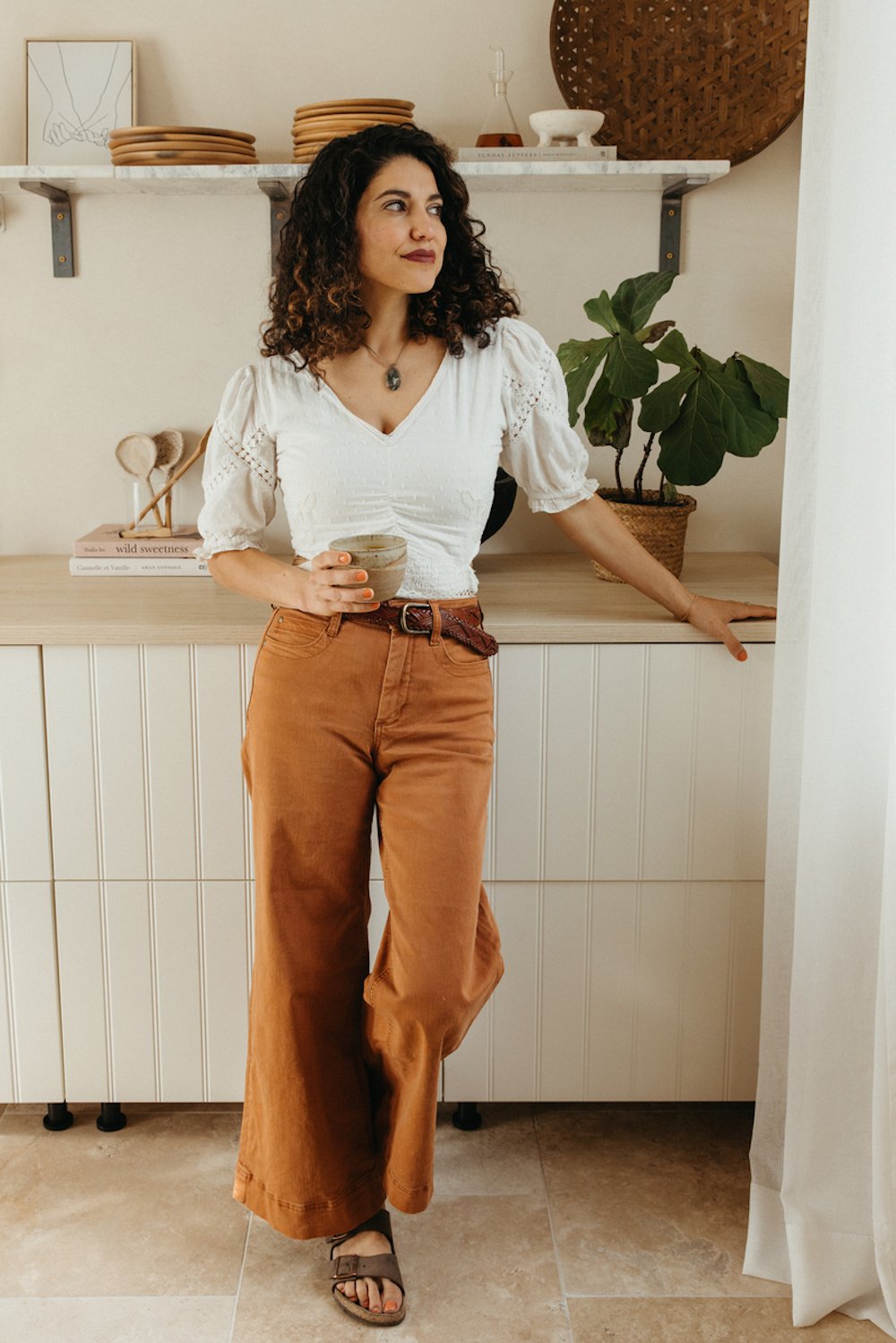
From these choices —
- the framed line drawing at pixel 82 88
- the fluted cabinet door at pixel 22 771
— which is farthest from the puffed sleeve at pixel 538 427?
the framed line drawing at pixel 82 88

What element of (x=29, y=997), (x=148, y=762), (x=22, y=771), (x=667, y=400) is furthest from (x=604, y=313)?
(x=29, y=997)

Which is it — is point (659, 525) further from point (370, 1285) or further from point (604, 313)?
point (370, 1285)

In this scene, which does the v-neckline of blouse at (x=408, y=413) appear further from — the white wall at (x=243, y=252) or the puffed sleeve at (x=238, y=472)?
the white wall at (x=243, y=252)

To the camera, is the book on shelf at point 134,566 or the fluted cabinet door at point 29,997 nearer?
the fluted cabinet door at point 29,997

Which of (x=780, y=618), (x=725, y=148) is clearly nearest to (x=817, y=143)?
(x=780, y=618)

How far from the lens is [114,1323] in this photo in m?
1.70

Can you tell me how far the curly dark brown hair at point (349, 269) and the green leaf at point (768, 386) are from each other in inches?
17.5

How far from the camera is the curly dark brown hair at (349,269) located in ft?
5.30

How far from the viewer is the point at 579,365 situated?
2051mm

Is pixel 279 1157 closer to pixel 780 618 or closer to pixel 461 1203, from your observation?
pixel 461 1203

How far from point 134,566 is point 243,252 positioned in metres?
0.61

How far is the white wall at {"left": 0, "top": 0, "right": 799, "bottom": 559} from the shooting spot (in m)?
2.29

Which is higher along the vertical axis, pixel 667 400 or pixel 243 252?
pixel 243 252

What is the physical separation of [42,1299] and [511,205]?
6.26 feet
